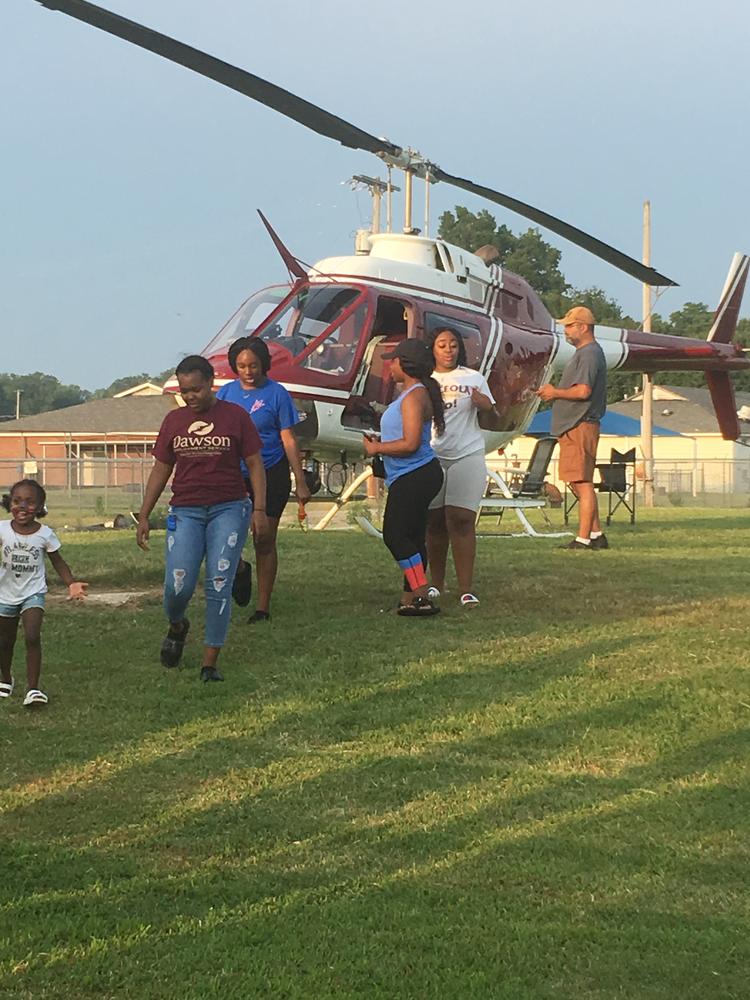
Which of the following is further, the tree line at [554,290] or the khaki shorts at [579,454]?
the tree line at [554,290]

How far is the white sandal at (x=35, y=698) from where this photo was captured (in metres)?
5.36

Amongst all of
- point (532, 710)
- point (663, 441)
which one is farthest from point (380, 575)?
point (663, 441)

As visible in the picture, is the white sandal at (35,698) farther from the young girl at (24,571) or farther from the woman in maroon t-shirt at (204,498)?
the woman in maroon t-shirt at (204,498)

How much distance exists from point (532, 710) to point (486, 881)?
1.95 metres

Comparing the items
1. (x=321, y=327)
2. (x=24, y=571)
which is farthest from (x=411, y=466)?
(x=321, y=327)

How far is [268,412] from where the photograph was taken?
757 centimetres

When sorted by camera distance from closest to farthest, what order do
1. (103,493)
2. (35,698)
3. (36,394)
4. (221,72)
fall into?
(35,698) < (221,72) < (103,493) < (36,394)

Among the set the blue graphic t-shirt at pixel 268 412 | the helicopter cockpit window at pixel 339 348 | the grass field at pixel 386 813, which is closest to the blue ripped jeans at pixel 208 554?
the grass field at pixel 386 813

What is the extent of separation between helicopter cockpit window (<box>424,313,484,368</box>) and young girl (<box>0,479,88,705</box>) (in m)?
7.86

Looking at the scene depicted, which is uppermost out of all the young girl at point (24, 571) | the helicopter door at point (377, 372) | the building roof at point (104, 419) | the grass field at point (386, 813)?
the building roof at point (104, 419)

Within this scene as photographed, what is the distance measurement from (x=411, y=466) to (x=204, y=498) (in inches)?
77.3

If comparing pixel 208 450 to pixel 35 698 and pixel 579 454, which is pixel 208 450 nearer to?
pixel 35 698

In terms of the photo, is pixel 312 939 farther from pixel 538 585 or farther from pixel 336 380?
pixel 336 380

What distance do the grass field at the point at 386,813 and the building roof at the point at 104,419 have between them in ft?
166
